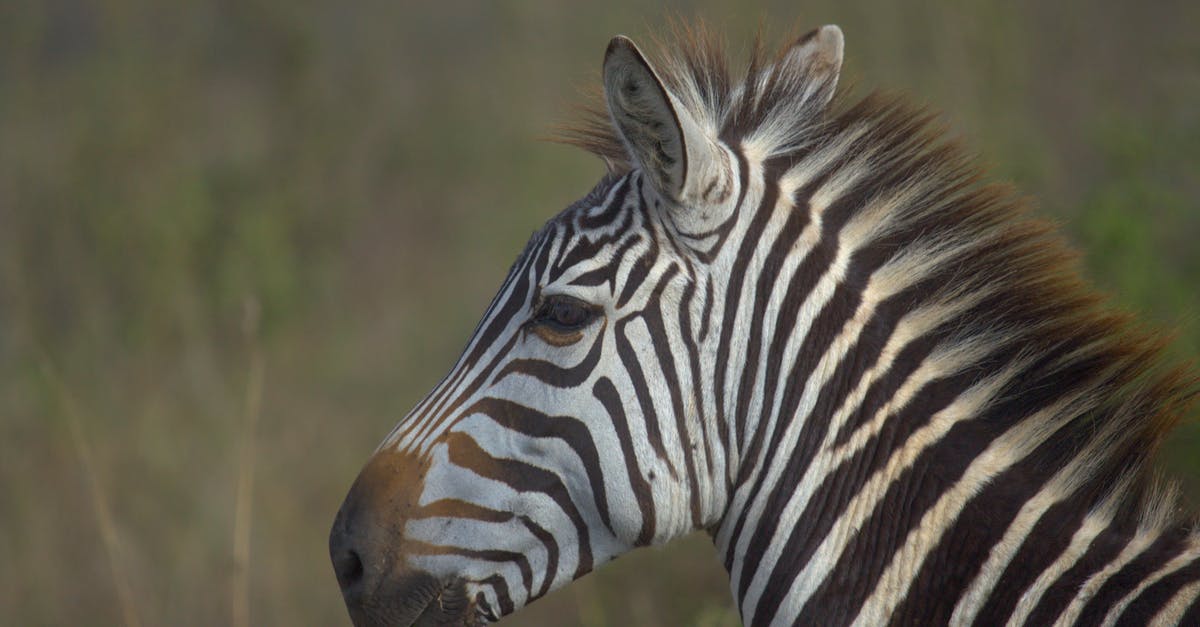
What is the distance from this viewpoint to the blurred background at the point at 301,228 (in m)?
6.62

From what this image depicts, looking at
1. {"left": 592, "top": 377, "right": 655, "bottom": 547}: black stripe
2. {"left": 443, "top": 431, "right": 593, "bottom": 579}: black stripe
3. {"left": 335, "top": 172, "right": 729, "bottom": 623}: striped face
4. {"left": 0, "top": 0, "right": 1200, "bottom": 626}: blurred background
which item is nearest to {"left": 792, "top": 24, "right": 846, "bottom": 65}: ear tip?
{"left": 335, "top": 172, "right": 729, "bottom": 623}: striped face

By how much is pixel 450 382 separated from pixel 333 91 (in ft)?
38.2

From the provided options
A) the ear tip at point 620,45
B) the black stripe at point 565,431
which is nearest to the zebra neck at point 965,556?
the black stripe at point 565,431

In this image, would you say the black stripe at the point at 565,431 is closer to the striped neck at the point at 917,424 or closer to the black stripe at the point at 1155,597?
the striped neck at the point at 917,424

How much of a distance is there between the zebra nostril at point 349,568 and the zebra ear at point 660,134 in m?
1.25

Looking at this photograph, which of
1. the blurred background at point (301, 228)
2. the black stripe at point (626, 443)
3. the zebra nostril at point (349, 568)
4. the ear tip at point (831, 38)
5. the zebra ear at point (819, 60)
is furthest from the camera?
the blurred background at point (301, 228)

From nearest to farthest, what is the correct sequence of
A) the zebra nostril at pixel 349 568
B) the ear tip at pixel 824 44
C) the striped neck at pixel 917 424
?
the striped neck at pixel 917 424 → the zebra nostril at pixel 349 568 → the ear tip at pixel 824 44

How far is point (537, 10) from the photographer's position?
13.7 m

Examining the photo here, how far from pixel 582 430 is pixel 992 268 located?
1.12 metres

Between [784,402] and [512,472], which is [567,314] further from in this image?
[784,402]

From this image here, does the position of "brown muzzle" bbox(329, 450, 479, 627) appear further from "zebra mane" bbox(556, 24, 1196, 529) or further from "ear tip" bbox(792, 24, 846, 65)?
"ear tip" bbox(792, 24, 846, 65)

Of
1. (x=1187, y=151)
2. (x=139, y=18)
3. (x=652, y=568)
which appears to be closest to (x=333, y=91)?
(x=139, y=18)

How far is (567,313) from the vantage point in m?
2.54

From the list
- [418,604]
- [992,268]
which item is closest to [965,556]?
[992,268]
